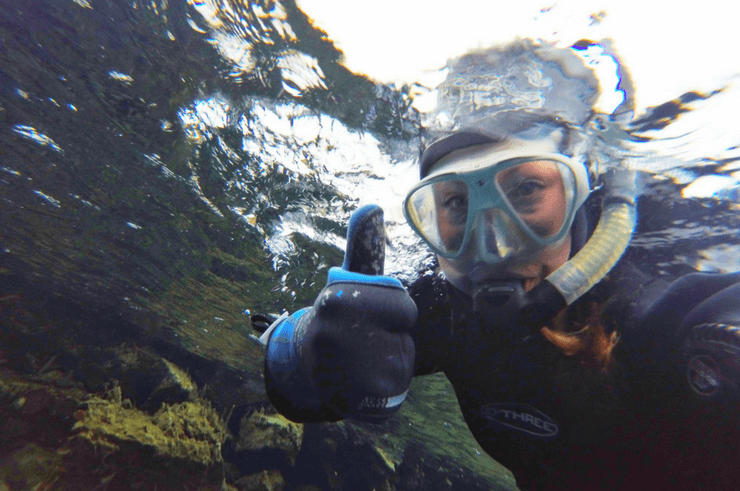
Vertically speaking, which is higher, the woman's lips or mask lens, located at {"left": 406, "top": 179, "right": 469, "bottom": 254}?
mask lens, located at {"left": 406, "top": 179, "right": 469, "bottom": 254}

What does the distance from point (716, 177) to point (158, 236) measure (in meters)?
12.8

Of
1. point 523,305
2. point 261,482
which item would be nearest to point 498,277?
point 523,305

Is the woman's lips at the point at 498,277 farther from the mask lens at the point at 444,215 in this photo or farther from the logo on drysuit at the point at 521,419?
the logo on drysuit at the point at 521,419

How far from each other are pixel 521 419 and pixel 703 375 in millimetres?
1155

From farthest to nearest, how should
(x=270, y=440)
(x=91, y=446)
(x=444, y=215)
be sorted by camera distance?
(x=270, y=440) < (x=91, y=446) < (x=444, y=215)

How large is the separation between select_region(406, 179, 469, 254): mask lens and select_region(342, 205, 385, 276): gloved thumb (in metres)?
1.35

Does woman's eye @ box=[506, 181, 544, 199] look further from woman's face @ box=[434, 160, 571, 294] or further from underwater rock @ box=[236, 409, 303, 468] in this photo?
underwater rock @ box=[236, 409, 303, 468]

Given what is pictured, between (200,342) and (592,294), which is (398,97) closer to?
(592,294)

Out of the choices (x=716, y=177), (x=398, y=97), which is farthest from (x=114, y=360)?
(x=716, y=177)

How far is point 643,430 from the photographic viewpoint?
214 cm

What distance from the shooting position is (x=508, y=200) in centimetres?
283

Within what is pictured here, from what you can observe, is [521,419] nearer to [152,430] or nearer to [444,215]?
[444,215]

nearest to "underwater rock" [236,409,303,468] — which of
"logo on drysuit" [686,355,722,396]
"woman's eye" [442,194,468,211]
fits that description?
"woman's eye" [442,194,468,211]

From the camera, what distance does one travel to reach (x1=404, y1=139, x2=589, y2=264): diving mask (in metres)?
2.68
